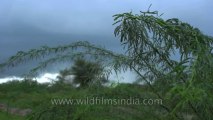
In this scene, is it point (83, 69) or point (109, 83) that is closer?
point (109, 83)

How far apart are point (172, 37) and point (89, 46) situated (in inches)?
27.0

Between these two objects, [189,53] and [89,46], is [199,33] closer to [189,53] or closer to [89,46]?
[189,53]

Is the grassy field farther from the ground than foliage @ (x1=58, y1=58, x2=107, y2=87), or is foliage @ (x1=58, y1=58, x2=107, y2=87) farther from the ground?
foliage @ (x1=58, y1=58, x2=107, y2=87)

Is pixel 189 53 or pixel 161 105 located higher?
pixel 189 53

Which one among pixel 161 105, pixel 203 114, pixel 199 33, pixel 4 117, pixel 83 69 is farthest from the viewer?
pixel 4 117

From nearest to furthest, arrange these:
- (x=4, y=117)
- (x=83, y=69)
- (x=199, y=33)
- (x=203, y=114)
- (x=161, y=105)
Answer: (x=203, y=114) → (x=199, y=33) → (x=161, y=105) → (x=83, y=69) → (x=4, y=117)

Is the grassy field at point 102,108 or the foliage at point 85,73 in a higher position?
the foliage at point 85,73

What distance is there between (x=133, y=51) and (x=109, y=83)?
0.99 ft

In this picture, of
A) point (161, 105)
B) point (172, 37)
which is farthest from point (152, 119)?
point (172, 37)

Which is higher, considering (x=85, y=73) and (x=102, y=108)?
(x=85, y=73)

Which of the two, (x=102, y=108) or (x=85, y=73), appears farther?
(x=85, y=73)

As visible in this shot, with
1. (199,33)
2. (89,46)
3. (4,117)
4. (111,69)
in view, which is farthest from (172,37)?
(4,117)

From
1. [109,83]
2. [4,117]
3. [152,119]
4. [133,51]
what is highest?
[133,51]

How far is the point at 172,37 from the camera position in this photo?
3.02 metres
